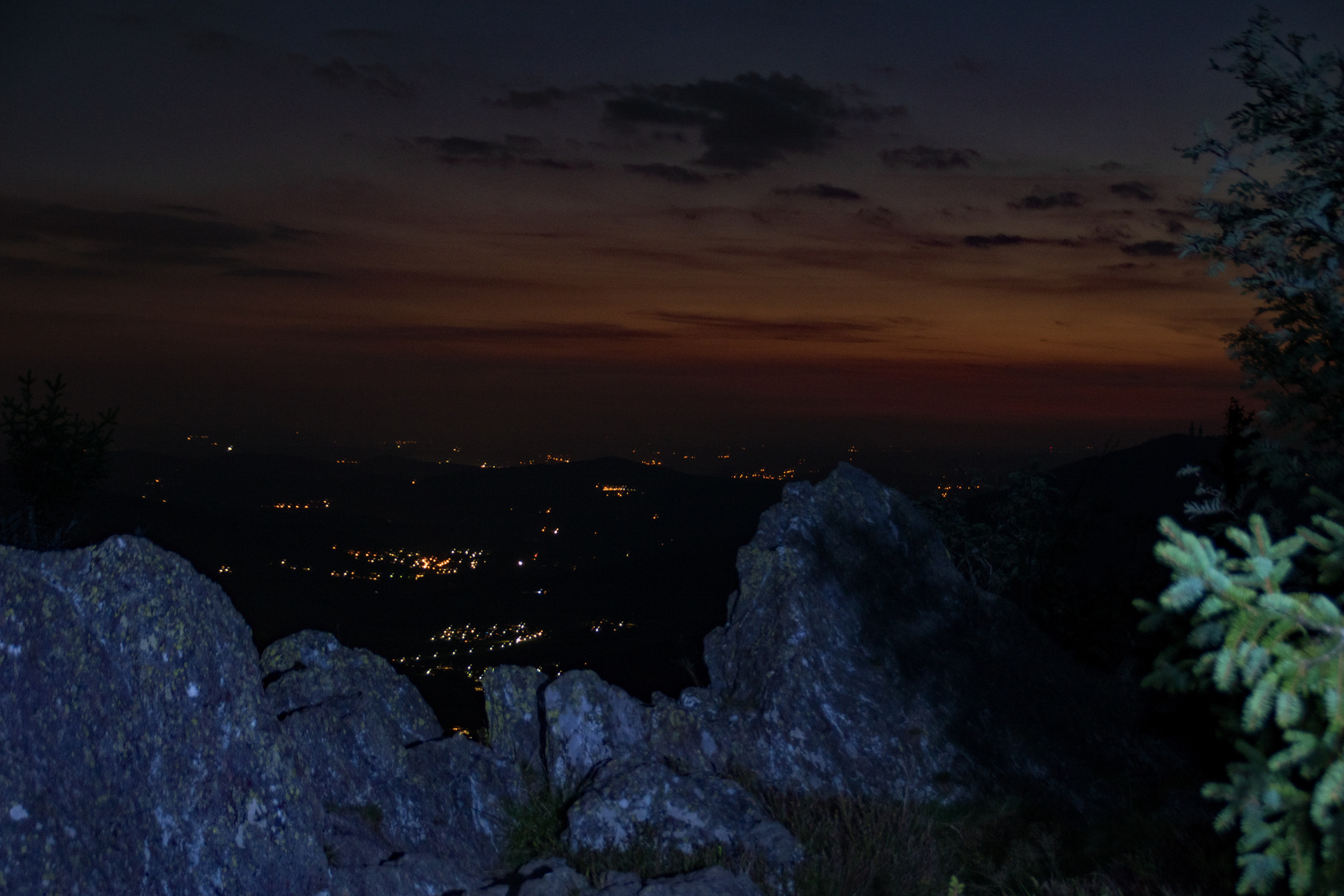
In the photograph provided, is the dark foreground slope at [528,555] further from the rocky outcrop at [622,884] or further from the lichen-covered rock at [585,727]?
the rocky outcrop at [622,884]

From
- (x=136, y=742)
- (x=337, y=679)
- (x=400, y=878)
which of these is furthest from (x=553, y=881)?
(x=337, y=679)

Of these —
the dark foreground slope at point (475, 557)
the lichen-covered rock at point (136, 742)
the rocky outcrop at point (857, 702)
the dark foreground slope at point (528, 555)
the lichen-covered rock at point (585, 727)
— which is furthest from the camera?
the dark foreground slope at point (475, 557)

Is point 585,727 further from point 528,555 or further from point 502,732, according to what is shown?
point 528,555

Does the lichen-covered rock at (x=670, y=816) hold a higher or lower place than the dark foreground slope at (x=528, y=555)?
higher

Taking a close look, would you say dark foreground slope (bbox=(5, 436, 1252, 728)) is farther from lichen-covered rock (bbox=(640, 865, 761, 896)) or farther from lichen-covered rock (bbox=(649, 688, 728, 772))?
lichen-covered rock (bbox=(640, 865, 761, 896))

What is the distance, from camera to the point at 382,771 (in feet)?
28.1

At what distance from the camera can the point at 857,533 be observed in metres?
13.2

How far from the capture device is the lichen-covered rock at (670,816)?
843 cm

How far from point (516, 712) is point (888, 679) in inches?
185

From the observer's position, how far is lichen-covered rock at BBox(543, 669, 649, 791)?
10.2 m

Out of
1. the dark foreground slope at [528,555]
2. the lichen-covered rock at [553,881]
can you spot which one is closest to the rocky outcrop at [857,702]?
the lichen-covered rock at [553,881]

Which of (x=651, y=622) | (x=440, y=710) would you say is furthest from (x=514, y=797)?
(x=651, y=622)

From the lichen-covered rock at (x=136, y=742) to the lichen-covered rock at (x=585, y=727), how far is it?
3532 mm

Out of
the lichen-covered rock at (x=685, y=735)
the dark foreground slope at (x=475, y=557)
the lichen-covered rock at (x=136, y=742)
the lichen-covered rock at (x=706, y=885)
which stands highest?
the lichen-covered rock at (x=136, y=742)
